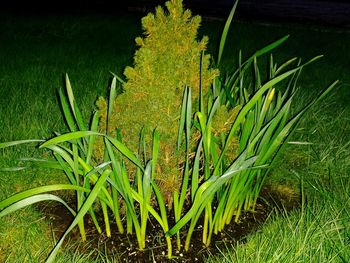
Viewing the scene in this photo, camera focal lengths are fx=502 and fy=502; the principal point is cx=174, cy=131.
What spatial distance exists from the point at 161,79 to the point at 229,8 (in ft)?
26.6

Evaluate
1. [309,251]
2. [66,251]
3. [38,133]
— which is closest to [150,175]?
[66,251]

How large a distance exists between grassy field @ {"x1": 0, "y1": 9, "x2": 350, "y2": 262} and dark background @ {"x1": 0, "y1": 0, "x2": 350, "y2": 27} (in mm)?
818

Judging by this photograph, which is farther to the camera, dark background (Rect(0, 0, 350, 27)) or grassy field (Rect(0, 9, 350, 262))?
dark background (Rect(0, 0, 350, 27))

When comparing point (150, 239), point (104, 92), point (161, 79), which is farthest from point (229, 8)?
point (150, 239)

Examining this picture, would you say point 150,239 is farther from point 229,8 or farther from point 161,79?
point 229,8

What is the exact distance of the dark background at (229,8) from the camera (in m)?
8.85

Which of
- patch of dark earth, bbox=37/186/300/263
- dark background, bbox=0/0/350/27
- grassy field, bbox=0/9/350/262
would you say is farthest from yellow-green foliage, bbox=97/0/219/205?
dark background, bbox=0/0/350/27

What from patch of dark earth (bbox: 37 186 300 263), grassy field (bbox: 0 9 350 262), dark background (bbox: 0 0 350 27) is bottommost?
patch of dark earth (bbox: 37 186 300 263)

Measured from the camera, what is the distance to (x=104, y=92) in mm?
3852

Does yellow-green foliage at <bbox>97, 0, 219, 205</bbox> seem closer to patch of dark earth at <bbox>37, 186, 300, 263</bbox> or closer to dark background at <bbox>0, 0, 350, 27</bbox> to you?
patch of dark earth at <bbox>37, 186, 300, 263</bbox>

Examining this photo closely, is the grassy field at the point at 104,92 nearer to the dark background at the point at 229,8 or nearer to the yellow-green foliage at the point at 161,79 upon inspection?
the yellow-green foliage at the point at 161,79

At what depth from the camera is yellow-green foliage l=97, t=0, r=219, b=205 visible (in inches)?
77.2

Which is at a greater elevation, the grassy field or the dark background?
the dark background

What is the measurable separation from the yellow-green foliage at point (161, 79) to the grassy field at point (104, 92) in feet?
1.69
